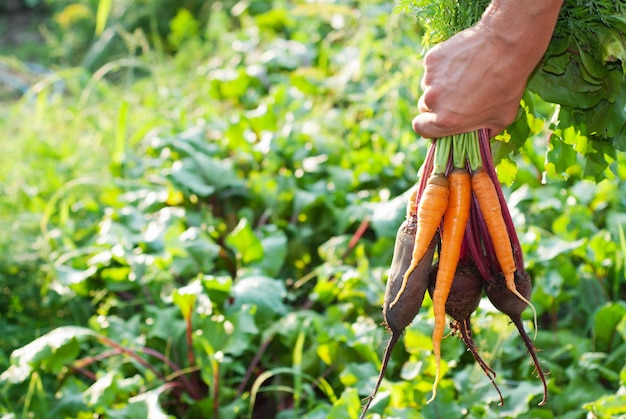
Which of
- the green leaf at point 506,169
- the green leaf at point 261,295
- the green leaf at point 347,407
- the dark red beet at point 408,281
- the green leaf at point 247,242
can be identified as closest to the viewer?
the dark red beet at point 408,281

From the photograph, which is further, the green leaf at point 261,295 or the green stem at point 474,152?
the green leaf at point 261,295

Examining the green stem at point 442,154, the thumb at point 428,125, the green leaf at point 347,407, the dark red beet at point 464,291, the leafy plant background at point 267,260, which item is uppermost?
the thumb at point 428,125

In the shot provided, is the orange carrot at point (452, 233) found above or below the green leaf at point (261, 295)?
above

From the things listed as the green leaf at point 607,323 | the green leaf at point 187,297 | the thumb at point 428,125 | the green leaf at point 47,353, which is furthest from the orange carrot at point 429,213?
the green leaf at point 47,353

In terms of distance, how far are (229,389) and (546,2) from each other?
173 cm

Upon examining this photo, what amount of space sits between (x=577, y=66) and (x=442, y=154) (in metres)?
0.42

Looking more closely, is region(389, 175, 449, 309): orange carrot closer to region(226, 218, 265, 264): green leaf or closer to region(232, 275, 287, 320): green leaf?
region(232, 275, 287, 320): green leaf

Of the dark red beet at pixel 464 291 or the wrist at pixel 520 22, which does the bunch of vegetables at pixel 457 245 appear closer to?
the dark red beet at pixel 464 291

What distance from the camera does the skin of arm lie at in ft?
5.56

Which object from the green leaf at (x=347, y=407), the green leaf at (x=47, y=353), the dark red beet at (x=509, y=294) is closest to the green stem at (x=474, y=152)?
the dark red beet at (x=509, y=294)

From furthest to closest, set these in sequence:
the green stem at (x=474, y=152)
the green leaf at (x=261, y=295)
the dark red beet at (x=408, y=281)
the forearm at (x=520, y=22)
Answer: the green leaf at (x=261, y=295) → the dark red beet at (x=408, y=281) → the green stem at (x=474, y=152) → the forearm at (x=520, y=22)

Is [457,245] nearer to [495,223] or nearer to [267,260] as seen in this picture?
[495,223]

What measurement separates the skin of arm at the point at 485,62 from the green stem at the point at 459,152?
6cm

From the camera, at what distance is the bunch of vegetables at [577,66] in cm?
186
